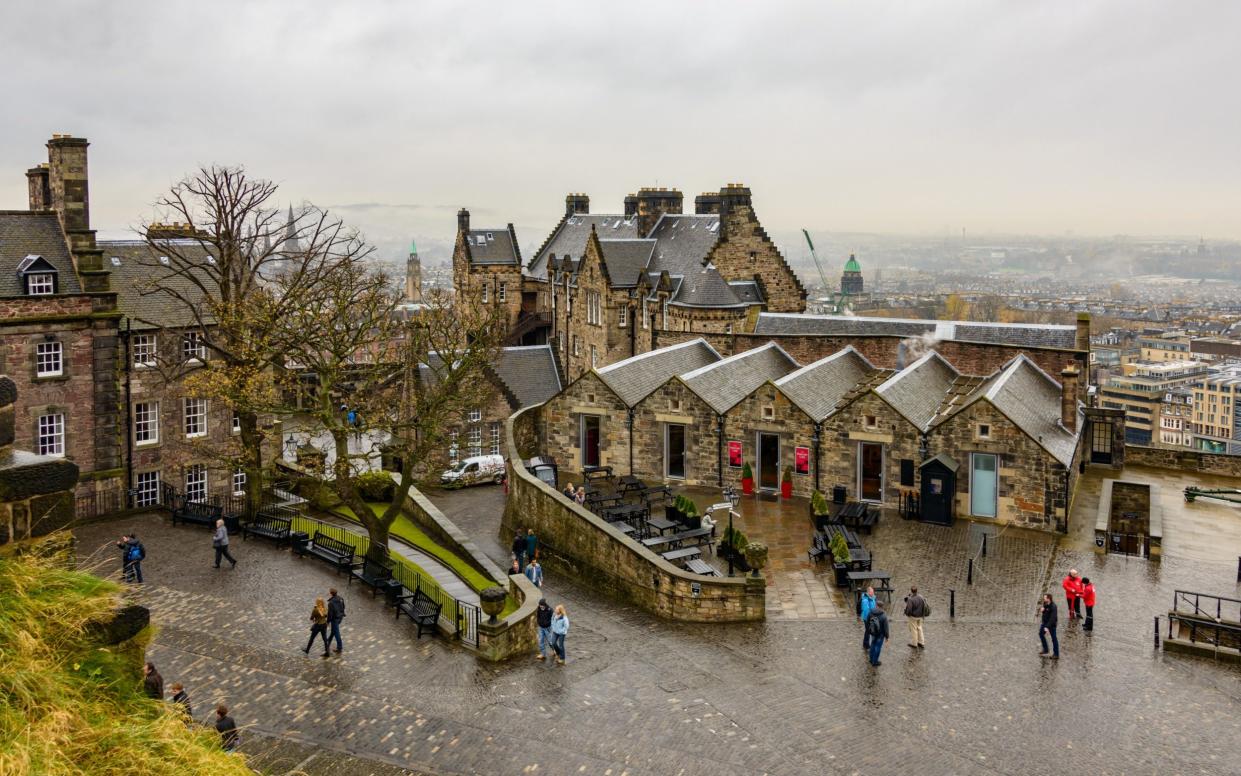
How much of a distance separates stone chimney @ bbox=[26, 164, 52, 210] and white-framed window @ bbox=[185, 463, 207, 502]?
11.5m

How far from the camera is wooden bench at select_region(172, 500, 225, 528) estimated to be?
3173 centimetres

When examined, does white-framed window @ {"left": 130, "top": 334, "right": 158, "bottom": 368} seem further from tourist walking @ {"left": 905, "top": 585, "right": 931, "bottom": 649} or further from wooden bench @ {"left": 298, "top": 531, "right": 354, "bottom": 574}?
tourist walking @ {"left": 905, "top": 585, "right": 931, "bottom": 649}

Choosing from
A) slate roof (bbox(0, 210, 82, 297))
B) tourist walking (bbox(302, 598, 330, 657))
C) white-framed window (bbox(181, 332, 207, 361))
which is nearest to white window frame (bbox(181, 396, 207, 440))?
white-framed window (bbox(181, 332, 207, 361))

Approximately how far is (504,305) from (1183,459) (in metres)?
45.1

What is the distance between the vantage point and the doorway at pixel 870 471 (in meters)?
32.7

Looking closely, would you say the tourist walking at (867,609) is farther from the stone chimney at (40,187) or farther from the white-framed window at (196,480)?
the stone chimney at (40,187)

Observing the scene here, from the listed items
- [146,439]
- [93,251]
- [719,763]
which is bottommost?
[719,763]

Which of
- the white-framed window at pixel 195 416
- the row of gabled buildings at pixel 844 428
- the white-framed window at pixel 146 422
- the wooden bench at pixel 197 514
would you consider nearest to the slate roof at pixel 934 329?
the row of gabled buildings at pixel 844 428

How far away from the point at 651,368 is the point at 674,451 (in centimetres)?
435

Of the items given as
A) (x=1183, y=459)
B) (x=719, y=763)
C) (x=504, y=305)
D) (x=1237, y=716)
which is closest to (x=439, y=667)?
(x=719, y=763)

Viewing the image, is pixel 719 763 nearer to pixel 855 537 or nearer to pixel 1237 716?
pixel 1237 716

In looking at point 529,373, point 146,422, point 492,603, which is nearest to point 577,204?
point 529,373

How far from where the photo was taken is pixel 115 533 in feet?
102

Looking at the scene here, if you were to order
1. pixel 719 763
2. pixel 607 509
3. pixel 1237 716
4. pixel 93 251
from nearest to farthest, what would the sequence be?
pixel 719 763 → pixel 1237 716 → pixel 607 509 → pixel 93 251
